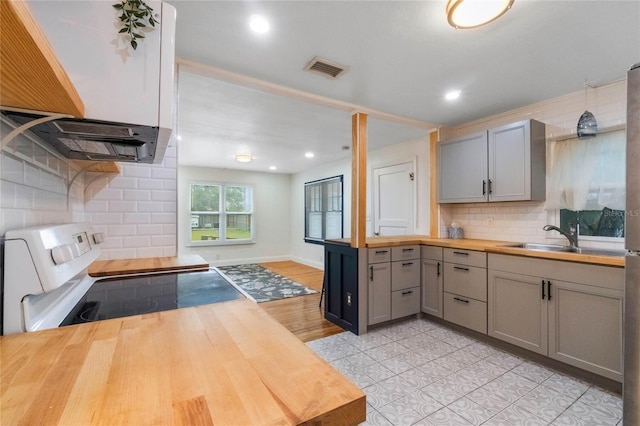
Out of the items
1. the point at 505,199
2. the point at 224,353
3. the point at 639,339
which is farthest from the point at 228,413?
the point at 505,199

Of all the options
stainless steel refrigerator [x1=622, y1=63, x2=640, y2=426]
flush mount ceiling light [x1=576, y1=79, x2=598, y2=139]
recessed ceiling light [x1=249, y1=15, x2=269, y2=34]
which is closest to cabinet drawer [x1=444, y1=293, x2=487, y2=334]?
stainless steel refrigerator [x1=622, y1=63, x2=640, y2=426]

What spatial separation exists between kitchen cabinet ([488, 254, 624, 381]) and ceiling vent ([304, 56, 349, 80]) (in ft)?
6.94

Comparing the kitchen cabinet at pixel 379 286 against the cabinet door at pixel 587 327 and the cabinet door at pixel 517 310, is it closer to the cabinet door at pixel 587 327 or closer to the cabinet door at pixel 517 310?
the cabinet door at pixel 517 310

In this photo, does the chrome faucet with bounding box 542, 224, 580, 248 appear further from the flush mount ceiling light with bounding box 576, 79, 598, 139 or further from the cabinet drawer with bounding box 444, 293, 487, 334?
the cabinet drawer with bounding box 444, 293, 487, 334

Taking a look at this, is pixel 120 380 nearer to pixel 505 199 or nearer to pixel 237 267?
pixel 505 199

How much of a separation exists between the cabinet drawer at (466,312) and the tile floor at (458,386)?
0.15 meters

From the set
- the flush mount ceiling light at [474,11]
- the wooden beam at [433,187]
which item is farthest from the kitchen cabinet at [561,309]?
the flush mount ceiling light at [474,11]

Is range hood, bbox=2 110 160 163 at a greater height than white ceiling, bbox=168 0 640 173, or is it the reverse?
white ceiling, bbox=168 0 640 173

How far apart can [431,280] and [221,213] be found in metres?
5.18

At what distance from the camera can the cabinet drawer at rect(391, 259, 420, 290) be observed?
3.10 meters

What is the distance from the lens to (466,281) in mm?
2820

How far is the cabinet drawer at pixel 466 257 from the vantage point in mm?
2691

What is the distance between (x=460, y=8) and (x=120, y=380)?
6.57 feet

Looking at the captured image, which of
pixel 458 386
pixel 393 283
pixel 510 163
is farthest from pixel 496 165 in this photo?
pixel 458 386
